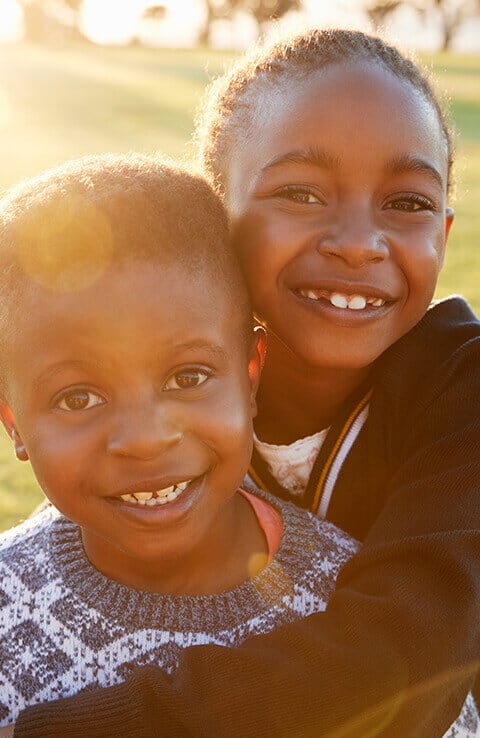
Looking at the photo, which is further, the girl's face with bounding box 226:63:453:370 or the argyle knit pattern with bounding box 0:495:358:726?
the girl's face with bounding box 226:63:453:370

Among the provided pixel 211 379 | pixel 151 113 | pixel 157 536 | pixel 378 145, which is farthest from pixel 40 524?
pixel 151 113

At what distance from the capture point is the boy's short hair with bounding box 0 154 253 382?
1.70 m

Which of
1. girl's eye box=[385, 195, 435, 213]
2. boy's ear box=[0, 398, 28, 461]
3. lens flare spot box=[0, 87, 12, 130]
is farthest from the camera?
lens flare spot box=[0, 87, 12, 130]

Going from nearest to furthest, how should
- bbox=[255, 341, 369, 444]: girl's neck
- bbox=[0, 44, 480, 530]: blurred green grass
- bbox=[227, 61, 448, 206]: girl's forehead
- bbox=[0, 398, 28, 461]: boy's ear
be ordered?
bbox=[0, 398, 28, 461]: boy's ear < bbox=[227, 61, 448, 206]: girl's forehead < bbox=[255, 341, 369, 444]: girl's neck < bbox=[0, 44, 480, 530]: blurred green grass

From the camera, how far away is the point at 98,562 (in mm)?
1979

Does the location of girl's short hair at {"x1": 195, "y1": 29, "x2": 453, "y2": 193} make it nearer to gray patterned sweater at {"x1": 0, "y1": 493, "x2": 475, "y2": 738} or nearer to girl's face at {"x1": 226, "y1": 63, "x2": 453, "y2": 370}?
girl's face at {"x1": 226, "y1": 63, "x2": 453, "y2": 370}

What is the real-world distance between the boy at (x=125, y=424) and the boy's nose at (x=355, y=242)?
0.28 m

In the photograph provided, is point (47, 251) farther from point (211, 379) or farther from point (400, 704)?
point (400, 704)

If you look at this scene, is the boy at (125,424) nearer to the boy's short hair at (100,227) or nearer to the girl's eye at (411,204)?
the boy's short hair at (100,227)

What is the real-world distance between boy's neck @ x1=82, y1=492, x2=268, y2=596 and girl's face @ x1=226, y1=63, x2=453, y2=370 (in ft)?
1.73

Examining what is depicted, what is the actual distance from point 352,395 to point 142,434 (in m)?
0.97

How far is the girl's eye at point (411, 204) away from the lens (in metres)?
2.25

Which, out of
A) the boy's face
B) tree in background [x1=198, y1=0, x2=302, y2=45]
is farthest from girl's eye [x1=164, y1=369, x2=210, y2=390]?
tree in background [x1=198, y1=0, x2=302, y2=45]

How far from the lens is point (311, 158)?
2170 millimetres
